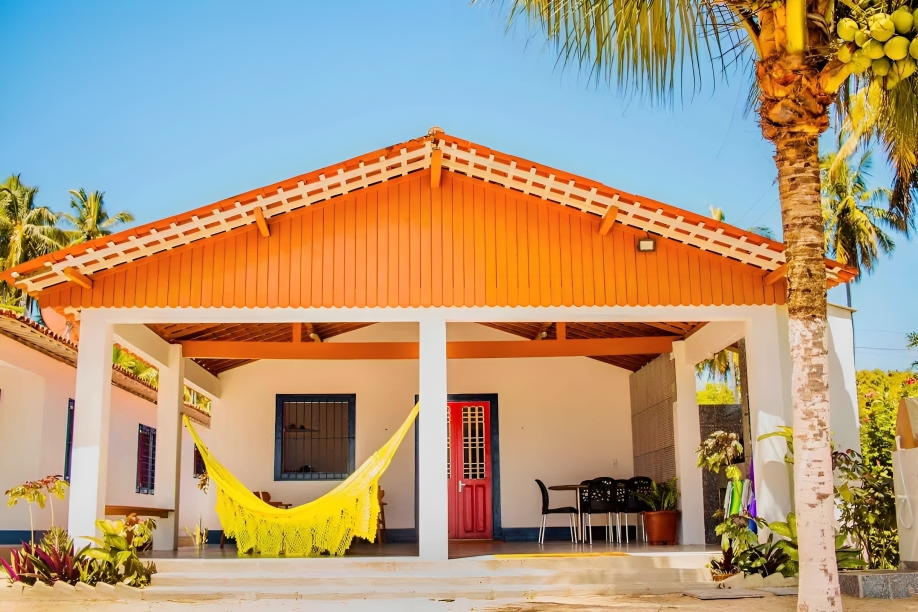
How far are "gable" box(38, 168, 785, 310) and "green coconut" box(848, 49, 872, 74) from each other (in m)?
3.44

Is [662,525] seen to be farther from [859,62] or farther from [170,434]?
[859,62]

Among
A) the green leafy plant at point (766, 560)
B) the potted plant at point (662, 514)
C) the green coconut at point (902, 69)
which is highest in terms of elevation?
the green coconut at point (902, 69)

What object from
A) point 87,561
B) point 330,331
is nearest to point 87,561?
point 87,561

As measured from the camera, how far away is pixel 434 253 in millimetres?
8148

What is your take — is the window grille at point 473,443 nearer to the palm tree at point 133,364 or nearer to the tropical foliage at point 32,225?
the palm tree at point 133,364

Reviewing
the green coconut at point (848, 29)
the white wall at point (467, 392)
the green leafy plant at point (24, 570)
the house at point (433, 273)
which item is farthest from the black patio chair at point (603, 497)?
the green coconut at point (848, 29)

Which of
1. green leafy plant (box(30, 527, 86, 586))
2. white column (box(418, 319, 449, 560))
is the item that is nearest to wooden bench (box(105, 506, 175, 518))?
green leafy plant (box(30, 527, 86, 586))

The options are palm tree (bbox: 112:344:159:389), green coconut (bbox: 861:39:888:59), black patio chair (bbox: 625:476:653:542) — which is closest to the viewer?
green coconut (bbox: 861:39:888:59)

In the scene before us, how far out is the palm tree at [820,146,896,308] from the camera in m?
24.5

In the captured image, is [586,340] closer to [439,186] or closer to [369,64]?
[439,186]

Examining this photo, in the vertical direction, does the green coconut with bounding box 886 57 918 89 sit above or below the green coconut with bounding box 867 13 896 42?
below

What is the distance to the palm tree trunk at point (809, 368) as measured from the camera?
511 cm

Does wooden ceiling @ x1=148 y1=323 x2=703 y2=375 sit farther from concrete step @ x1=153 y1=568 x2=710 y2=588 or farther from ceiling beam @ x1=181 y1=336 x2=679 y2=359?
concrete step @ x1=153 y1=568 x2=710 y2=588

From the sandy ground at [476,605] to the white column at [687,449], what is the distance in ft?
10.2
